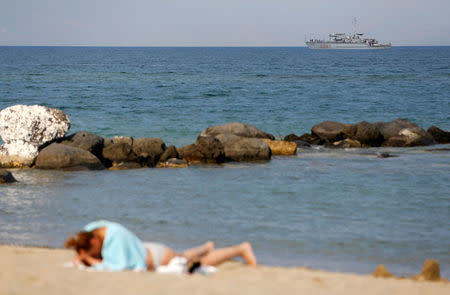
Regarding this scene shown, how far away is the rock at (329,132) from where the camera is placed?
75.8ft


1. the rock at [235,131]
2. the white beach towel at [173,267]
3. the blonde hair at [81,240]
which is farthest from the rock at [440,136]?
the blonde hair at [81,240]

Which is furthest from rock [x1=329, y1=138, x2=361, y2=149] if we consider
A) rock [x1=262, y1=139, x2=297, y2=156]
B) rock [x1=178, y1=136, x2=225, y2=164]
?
rock [x1=178, y1=136, x2=225, y2=164]

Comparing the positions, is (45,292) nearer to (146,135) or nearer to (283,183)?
(283,183)

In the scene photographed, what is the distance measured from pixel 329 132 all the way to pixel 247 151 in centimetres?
525

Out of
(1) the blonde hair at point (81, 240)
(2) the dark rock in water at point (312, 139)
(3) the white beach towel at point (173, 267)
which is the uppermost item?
(1) the blonde hair at point (81, 240)

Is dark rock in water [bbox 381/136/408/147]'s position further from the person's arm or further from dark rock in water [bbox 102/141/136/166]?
the person's arm

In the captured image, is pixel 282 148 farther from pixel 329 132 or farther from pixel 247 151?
pixel 329 132

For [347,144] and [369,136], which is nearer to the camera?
[347,144]

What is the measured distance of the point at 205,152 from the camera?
18578 millimetres

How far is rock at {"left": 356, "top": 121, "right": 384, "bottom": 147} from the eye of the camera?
22.7 meters

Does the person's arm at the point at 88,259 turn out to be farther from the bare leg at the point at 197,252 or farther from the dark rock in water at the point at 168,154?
the dark rock in water at the point at 168,154

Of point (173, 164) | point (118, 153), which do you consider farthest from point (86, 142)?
point (173, 164)

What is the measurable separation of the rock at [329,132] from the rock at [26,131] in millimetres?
9505

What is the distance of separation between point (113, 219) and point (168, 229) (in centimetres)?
134
